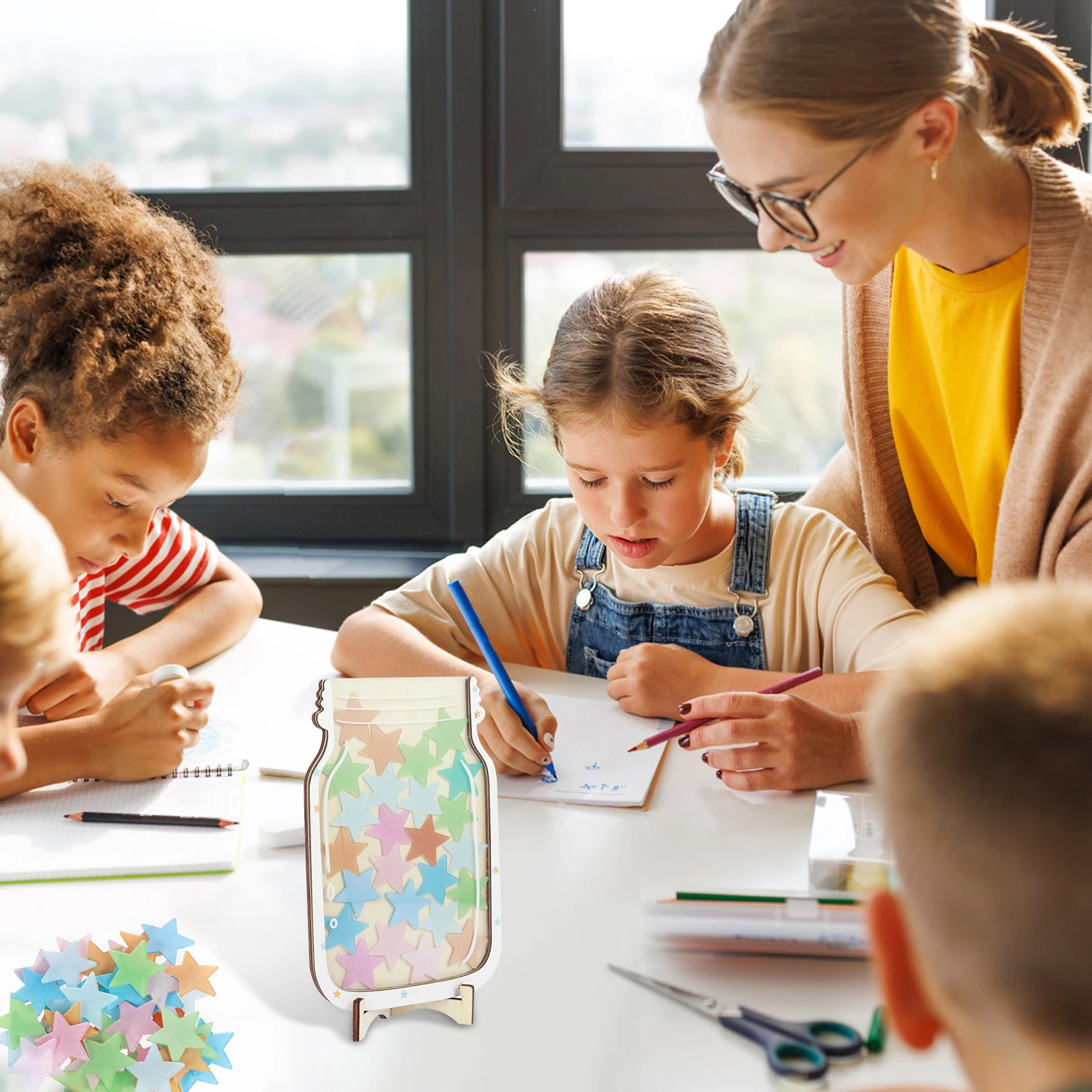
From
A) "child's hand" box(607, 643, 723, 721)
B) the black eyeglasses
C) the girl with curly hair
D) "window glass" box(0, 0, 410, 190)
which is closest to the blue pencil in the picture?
"child's hand" box(607, 643, 723, 721)

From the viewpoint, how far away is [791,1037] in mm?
628

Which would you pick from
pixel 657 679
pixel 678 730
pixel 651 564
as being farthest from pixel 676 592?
pixel 678 730

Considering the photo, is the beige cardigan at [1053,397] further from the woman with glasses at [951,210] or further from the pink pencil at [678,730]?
the pink pencil at [678,730]

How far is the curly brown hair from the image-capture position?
1193 mm

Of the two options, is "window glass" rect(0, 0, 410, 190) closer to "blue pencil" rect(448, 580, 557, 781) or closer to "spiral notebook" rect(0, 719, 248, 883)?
"blue pencil" rect(448, 580, 557, 781)

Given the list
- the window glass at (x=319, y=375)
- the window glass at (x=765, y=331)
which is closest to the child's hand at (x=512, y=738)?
the window glass at (x=765, y=331)

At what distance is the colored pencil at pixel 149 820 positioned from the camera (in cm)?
92

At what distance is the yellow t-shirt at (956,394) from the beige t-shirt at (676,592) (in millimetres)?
125

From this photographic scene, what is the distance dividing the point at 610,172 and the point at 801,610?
3.40 ft

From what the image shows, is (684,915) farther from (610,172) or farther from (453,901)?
(610,172)

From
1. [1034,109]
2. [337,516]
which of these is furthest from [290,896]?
[337,516]

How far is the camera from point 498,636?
4.74 feet

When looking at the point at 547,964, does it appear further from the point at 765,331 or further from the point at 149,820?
the point at 765,331

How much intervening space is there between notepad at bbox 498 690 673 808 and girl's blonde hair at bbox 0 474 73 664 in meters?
0.48
